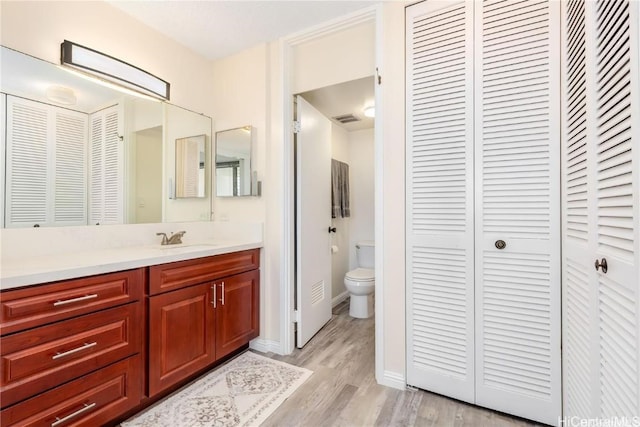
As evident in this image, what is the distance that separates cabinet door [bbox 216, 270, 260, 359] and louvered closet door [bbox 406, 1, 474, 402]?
1.15 m

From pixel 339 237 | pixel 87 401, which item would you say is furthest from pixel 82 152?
pixel 339 237

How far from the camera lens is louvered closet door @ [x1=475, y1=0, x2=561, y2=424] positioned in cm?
139

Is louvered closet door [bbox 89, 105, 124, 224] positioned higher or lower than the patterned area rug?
higher

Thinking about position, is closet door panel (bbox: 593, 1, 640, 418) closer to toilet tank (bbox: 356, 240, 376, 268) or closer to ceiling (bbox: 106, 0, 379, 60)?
ceiling (bbox: 106, 0, 379, 60)

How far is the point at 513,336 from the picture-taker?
1473mm

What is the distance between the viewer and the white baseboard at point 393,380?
1741 millimetres

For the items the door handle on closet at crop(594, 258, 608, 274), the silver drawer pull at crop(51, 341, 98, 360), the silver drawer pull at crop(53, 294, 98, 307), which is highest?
the door handle on closet at crop(594, 258, 608, 274)

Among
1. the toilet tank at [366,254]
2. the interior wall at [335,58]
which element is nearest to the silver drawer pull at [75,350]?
the interior wall at [335,58]

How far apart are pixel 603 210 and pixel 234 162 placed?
221 centimetres

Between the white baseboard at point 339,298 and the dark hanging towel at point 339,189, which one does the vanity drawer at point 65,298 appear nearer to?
the dark hanging towel at point 339,189

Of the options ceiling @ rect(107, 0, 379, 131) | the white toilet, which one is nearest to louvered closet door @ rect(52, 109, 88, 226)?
ceiling @ rect(107, 0, 379, 131)

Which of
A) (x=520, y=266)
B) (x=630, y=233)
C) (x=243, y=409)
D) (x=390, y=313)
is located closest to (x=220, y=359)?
(x=243, y=409)

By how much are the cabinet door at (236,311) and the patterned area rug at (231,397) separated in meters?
0.16

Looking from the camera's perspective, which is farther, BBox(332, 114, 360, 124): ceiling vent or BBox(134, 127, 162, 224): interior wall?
BBox(332, 114, 360, 124): ceiling vent
